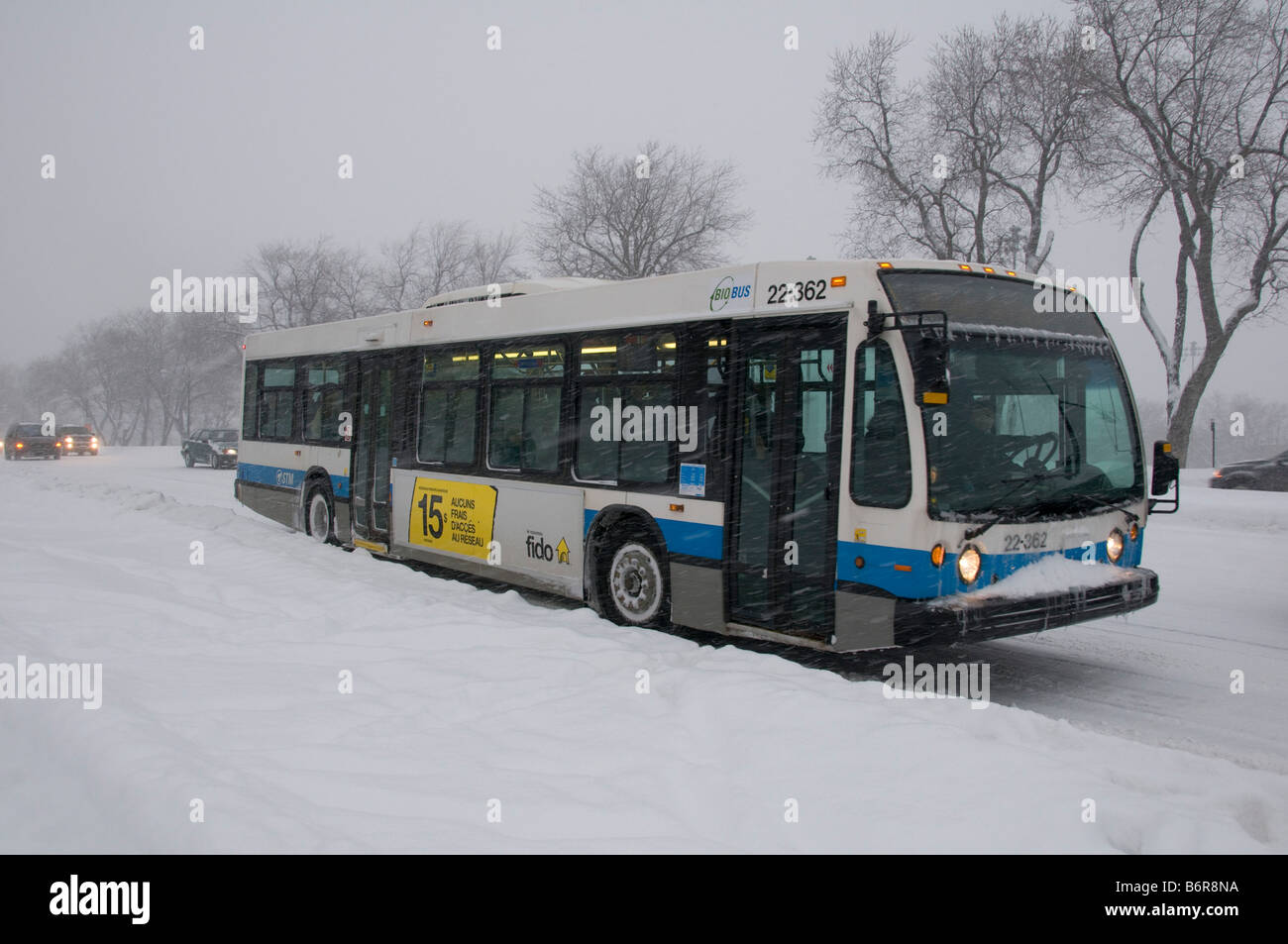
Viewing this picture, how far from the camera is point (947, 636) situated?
20.1 feet

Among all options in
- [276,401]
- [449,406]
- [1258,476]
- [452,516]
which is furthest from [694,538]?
[1258,476]

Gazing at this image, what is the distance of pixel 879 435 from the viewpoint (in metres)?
6.53

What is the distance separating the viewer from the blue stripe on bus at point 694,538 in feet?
25.2

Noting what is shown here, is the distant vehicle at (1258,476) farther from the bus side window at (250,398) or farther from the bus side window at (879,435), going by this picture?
the bus side window at (250,398)

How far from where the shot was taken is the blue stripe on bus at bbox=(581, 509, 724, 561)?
767 centimetres

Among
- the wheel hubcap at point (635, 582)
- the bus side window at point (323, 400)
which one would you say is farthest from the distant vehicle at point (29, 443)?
the wheel hubcap at point (635, 582)

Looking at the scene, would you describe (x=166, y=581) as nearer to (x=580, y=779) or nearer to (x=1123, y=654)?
(x=580, y=779)

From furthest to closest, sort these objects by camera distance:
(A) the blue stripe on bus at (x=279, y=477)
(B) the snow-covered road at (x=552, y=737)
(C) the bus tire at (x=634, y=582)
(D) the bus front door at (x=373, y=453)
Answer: (A) the blue stripe on bus at (x=279, y=477) < (D) the bus front door at (x=373, y=453) < (C) the bus tire at (x=634, y=582) < (B) the snow-covered road at (x=552, y=737)

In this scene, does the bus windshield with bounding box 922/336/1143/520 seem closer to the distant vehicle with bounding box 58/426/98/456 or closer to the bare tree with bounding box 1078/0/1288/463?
the bare tree with bounding box 1078/0/1288/463

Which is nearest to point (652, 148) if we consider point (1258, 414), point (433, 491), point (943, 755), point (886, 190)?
point (886, 190)

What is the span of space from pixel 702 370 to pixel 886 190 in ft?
87.3

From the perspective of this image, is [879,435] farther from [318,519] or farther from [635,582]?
[318,519]

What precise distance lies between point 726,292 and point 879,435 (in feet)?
6.34

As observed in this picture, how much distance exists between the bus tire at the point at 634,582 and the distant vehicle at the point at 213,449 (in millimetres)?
32886
